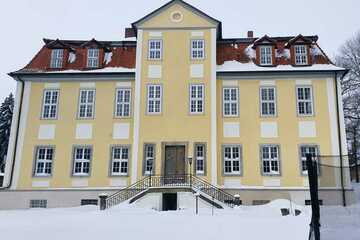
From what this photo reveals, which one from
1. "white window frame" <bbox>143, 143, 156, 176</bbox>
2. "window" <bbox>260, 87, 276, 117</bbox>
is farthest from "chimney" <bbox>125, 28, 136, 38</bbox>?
"window" <bbox>260, 87, 276, 117</bbox>

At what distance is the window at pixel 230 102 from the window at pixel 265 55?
2719 mm

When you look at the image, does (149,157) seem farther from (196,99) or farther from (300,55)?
(300,55)

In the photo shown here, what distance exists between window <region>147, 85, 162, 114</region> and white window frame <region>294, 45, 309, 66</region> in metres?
8.66

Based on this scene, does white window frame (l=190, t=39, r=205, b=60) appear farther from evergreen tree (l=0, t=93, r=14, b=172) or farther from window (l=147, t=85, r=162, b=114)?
evergreen tree (l=0, t=93, r=14, b=172)

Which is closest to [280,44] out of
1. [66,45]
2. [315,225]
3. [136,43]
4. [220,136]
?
[220,136]

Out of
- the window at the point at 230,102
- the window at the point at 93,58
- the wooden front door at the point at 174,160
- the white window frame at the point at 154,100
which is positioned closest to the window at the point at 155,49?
the white window frame at the point at 154,100

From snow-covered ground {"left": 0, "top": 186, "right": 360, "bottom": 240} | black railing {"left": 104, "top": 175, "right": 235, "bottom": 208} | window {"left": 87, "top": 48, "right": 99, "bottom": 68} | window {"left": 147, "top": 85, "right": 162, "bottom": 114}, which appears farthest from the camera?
window {"left": 87, "top": 48, "right": 99, "bottom": 68}

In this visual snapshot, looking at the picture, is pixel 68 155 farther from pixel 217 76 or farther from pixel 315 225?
pixel 315 225

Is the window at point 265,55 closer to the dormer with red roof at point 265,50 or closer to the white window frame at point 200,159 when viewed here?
the dormer with red roof at point 265,50

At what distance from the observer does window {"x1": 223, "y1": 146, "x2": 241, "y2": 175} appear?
71.3 feet

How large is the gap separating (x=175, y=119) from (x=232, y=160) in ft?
13.3

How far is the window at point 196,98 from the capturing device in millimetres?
22234

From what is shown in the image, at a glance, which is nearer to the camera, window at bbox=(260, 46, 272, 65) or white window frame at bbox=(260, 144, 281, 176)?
white window frame at bbox=(260, 144, 281, 176)

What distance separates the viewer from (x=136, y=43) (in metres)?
24.5
